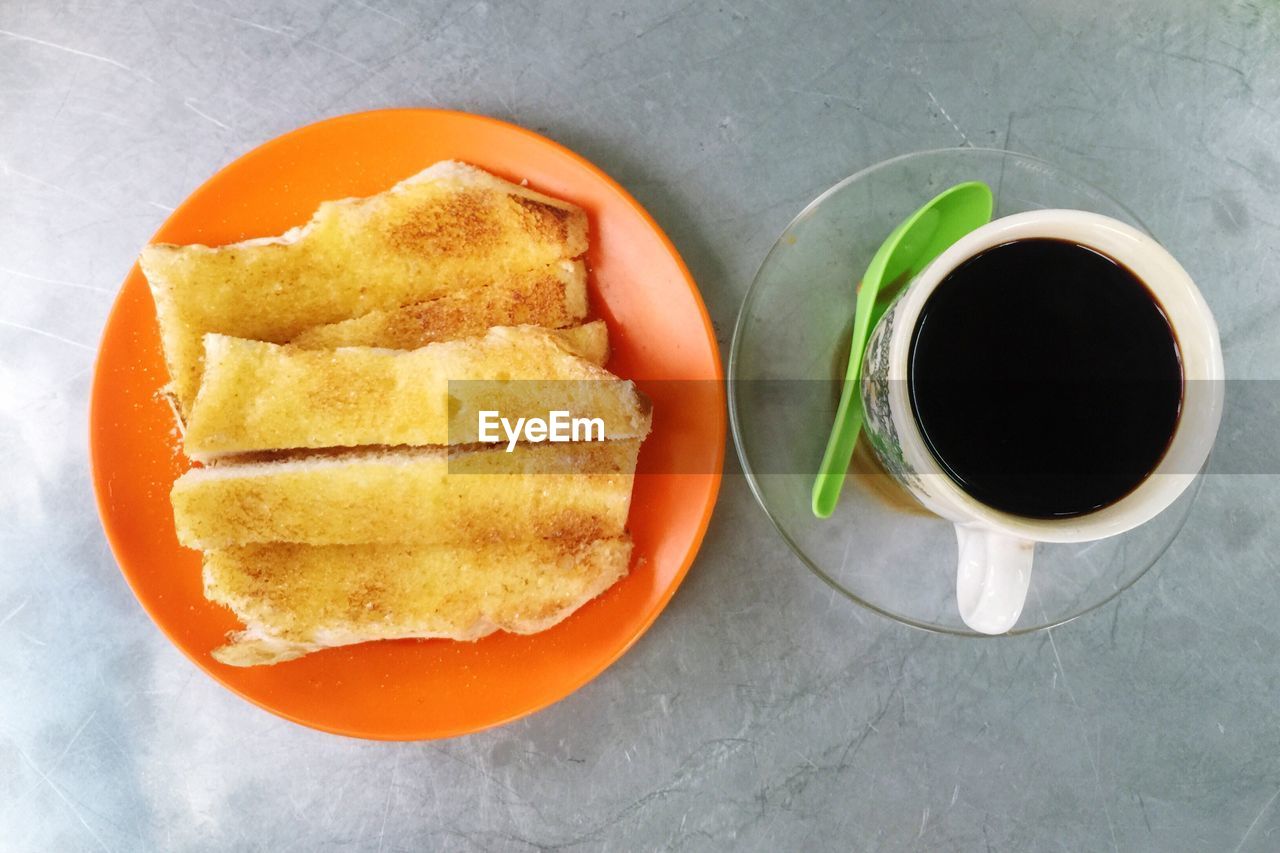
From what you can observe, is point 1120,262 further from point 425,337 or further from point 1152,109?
point 425,337

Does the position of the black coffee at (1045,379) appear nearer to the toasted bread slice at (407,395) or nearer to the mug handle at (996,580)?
the mug handle at (996,580)

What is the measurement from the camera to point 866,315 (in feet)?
2.78

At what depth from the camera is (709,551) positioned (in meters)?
1.05

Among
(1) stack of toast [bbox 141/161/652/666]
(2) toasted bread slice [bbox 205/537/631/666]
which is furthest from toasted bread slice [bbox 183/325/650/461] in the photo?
(2) toasted bread slice [bbox 205/537/631/666]

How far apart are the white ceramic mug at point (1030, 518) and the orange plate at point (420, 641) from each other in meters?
0.24

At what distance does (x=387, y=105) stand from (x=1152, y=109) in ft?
3.03

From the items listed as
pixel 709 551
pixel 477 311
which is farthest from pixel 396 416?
pixel 709 551

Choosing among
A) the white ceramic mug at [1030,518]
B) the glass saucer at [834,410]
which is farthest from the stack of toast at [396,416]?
the white ceramic mug at [1030,518]

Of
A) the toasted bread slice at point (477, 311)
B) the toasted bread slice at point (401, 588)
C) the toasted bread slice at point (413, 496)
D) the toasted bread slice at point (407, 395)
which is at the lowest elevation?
the toasted bread slice at point (401, 588)

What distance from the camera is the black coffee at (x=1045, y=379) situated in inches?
28.1

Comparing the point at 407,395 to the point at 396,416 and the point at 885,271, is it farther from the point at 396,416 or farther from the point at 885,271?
the point at 885,271

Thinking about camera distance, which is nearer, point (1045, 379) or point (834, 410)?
point (1045, 379)

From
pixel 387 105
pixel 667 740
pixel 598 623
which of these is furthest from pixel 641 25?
pixel 667 740

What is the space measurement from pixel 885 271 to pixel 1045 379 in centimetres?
19
